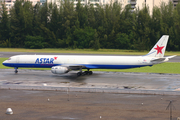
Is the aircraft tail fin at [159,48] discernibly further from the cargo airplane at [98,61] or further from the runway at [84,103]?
the runway at [84,103]

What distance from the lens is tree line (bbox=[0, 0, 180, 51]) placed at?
114562 mm

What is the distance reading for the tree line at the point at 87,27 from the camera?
376ft

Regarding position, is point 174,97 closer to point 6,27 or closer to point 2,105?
point 2,105

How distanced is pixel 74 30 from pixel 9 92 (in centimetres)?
10093

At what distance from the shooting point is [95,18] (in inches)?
5261

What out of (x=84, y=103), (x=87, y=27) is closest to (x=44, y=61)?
(x=84, y=103)

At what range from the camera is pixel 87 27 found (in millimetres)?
124188

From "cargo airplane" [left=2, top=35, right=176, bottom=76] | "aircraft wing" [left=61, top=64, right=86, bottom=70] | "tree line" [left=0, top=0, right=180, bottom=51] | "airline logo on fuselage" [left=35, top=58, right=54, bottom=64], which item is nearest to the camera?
"aircraft wing" [left=61, top=64, right=86, bottom=70]

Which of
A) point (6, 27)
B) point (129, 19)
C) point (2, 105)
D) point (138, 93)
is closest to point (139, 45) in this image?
point (129, 19)

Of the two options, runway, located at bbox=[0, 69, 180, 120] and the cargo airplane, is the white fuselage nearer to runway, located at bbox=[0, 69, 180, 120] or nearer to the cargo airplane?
the cargo airplane

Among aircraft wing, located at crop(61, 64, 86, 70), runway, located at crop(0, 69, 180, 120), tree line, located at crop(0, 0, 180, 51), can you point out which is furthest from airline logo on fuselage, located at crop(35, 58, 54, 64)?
tree line, located at crop(0, 0, 180, 51)

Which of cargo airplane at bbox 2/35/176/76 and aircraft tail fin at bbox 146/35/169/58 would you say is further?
aircraft tail fin at bbox 146/35/169/58

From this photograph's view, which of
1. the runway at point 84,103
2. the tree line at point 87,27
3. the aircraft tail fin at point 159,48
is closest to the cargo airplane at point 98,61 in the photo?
the aircraft tail fin at point 159,48

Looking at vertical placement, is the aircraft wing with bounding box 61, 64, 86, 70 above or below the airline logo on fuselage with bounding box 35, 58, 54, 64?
below
